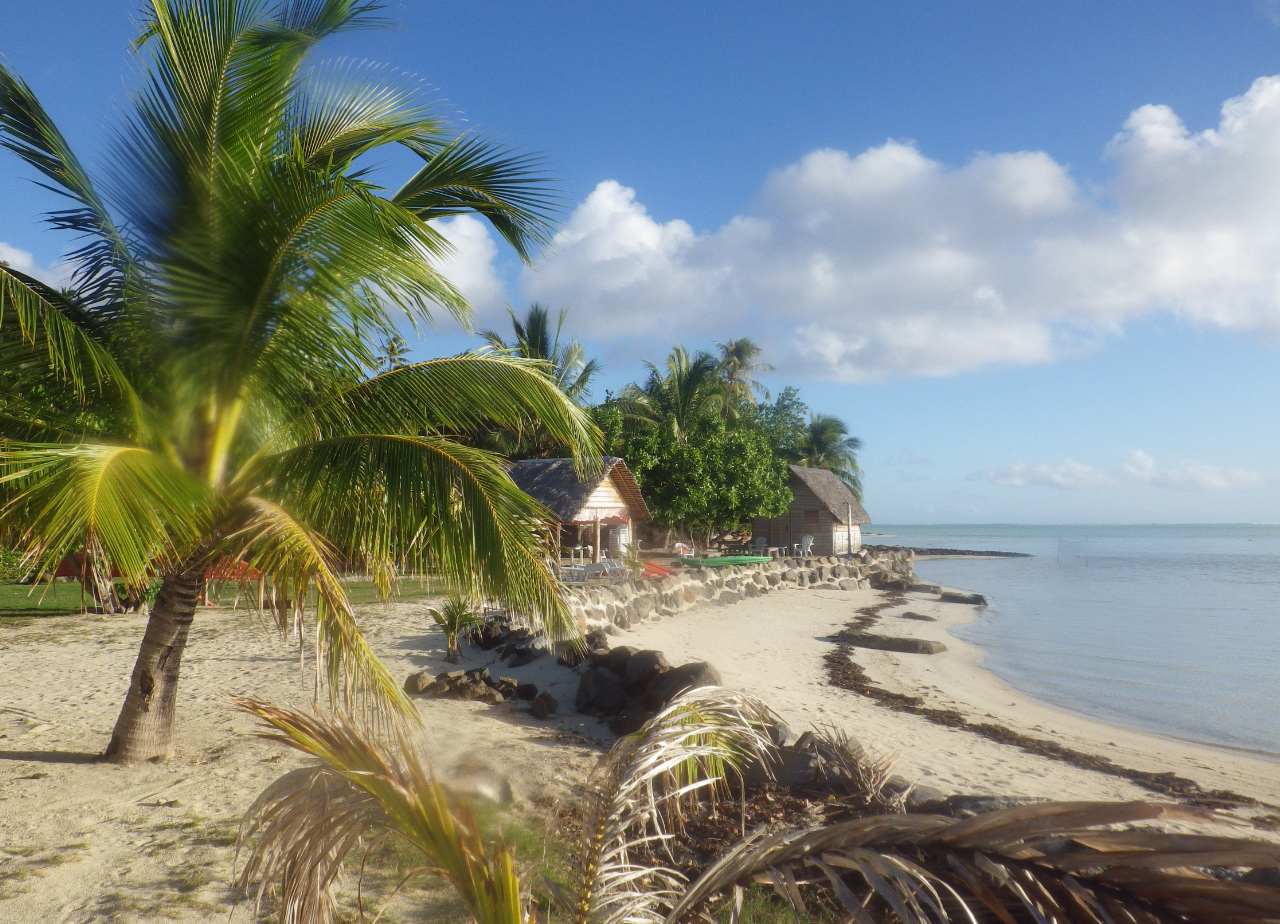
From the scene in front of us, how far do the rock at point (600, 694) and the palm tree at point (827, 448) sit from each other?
Result: 129ft

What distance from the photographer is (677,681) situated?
306 inches

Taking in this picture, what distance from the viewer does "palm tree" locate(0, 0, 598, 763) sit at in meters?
4.20

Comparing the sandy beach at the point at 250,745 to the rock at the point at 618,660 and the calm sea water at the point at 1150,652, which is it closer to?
the rock at the point at 618,660

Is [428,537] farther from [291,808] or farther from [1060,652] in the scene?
[1060,652]

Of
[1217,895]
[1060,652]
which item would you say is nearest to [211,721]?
[1217,895]

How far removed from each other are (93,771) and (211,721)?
1.50m

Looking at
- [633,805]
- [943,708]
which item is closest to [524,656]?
[943,708]

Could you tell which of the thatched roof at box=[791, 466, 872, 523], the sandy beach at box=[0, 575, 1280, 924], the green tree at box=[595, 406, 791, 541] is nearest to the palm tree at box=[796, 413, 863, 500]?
the thatched roof at box=[791, 466, 872, 523]

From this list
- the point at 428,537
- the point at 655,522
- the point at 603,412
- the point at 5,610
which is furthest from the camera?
the point at 603,412

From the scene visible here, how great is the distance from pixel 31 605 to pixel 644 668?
12.0m

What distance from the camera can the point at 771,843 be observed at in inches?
75.4

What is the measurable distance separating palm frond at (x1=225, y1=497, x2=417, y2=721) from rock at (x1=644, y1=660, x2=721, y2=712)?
408 cm

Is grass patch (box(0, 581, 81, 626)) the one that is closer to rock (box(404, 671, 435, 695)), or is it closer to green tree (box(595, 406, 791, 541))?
rock (box(404, 671, 435, 695))

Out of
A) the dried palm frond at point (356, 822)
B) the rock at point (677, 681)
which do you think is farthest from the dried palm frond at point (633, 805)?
the rock at point (677, 681)
